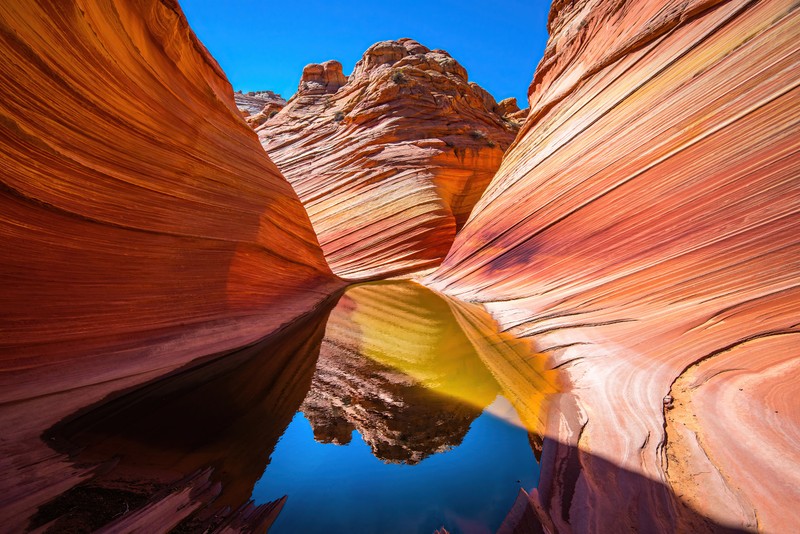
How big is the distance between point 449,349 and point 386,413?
68.9 inches

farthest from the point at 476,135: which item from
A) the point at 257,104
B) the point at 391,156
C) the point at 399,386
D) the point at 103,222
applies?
the point at 257,104

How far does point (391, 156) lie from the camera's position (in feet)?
45.4

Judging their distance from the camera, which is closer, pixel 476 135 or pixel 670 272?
pixel 670 272

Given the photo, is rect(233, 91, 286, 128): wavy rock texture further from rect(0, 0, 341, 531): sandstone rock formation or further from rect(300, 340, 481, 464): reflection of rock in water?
rect(300, 340, 481, 464): reflection of rock in water

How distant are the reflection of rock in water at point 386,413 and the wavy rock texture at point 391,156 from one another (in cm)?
732

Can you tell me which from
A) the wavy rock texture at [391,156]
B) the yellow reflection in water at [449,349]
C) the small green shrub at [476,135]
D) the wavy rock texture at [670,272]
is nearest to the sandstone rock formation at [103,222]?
the yellow reflection in water at [449,349]

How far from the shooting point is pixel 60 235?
3.01 meters

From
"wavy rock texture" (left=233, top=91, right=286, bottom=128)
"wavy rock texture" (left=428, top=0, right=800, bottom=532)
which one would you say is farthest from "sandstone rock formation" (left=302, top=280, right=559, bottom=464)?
"wavy rock texture" (left=233, top=91, right=286, bottom=128)

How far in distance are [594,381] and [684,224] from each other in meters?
2.20

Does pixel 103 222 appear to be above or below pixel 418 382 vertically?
above

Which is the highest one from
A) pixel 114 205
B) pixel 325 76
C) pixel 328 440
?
pixel 325 76

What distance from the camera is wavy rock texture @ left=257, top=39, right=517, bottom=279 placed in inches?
474

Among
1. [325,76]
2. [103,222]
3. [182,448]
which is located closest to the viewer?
[182,448]

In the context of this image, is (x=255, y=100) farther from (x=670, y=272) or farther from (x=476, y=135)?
(x=670, y=272)
